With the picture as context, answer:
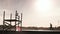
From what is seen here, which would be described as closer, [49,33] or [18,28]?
[49,33]

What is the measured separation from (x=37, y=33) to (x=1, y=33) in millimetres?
6948

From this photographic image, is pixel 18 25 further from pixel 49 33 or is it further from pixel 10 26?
pixel 49 33

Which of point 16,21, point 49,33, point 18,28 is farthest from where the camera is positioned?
point 18,28

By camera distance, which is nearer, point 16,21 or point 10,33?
point 10,33

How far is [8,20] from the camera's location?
3662 cm

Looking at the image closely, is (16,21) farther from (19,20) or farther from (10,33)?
(10,33)

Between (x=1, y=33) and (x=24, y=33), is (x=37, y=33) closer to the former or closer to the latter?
(x=24, y=33)

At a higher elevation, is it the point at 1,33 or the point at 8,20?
the point at 8,20

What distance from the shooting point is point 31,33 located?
28953mm

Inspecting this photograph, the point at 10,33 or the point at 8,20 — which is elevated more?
the point at 8,20

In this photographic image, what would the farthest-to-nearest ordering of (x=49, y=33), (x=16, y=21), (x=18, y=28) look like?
(x=18, y=28)
(x=16, y=21)
(x=49, y=33)

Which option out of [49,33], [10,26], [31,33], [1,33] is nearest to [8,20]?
[10,26]

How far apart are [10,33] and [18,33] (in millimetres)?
1511

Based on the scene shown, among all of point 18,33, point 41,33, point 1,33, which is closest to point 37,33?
point 41,33
